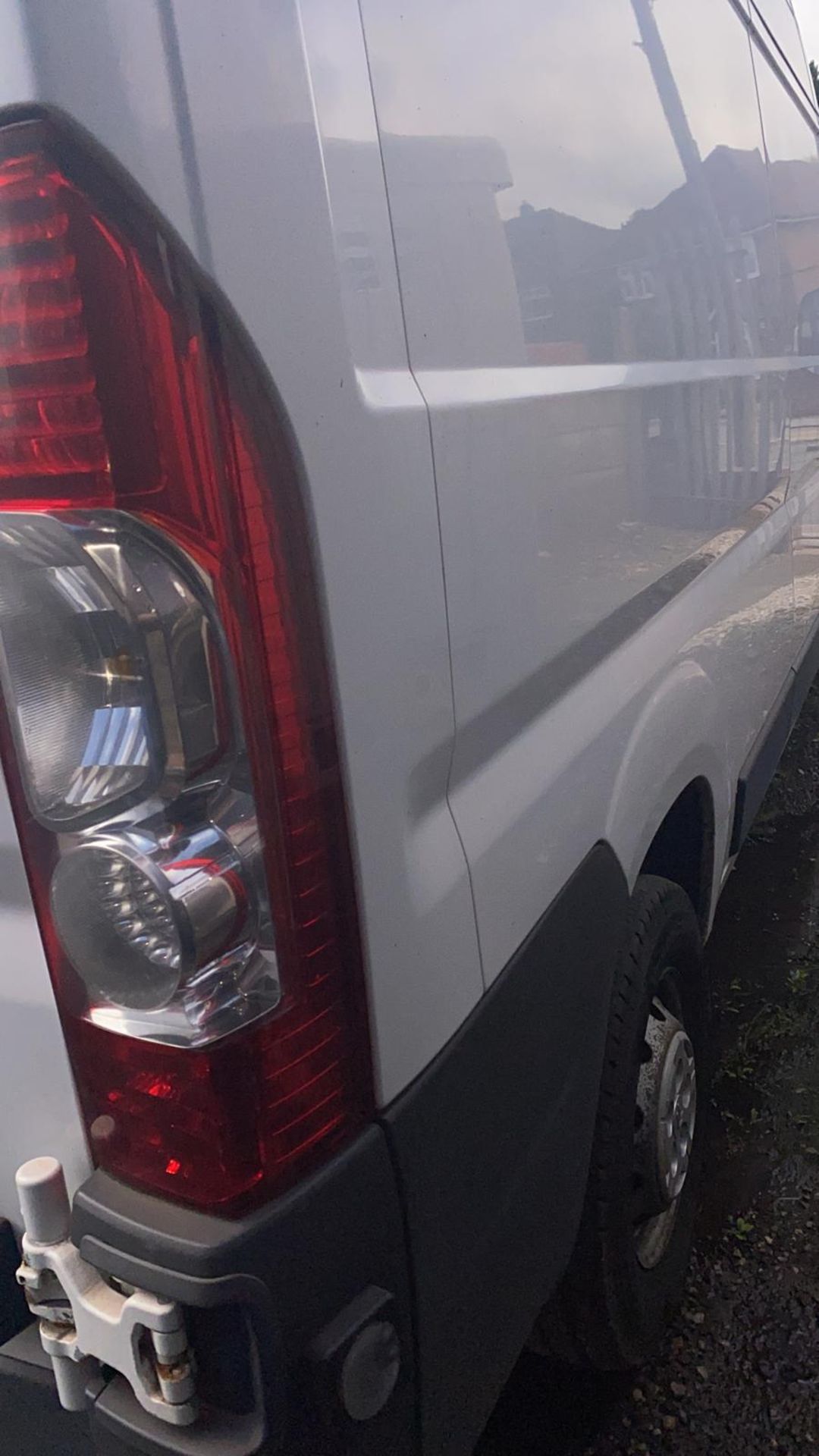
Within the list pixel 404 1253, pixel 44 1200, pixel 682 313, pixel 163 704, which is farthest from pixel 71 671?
pixel 682 313

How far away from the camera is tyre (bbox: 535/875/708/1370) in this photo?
175 centimetres

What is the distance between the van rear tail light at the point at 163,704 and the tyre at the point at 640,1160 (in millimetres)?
820

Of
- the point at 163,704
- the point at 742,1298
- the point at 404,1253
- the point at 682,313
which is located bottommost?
the point at 742,1298

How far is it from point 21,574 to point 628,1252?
4.89 ft

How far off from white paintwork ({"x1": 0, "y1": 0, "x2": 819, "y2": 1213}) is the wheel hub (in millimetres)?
432

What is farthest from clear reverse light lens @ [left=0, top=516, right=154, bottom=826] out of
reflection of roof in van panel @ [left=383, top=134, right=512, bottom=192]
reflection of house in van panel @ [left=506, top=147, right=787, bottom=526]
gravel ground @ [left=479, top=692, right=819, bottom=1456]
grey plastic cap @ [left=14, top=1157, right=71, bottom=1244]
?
gravel ground @ [left=479, top=692, right=819, bottom=1456]

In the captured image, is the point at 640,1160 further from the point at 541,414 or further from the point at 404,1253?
the point at 541,414

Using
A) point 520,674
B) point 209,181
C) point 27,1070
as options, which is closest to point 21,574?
point 209,181

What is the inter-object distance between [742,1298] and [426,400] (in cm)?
192

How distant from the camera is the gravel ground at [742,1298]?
1.97m

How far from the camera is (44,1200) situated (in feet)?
3.48

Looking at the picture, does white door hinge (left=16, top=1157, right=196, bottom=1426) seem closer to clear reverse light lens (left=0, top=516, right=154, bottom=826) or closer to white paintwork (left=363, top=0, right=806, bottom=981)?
clear reverse light lens (left=0, top=516, right=154, bottom=826)

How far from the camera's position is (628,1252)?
1829 millimetres

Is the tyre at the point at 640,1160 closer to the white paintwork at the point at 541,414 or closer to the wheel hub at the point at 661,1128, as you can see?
the wheel hub at the point at 661,1128
